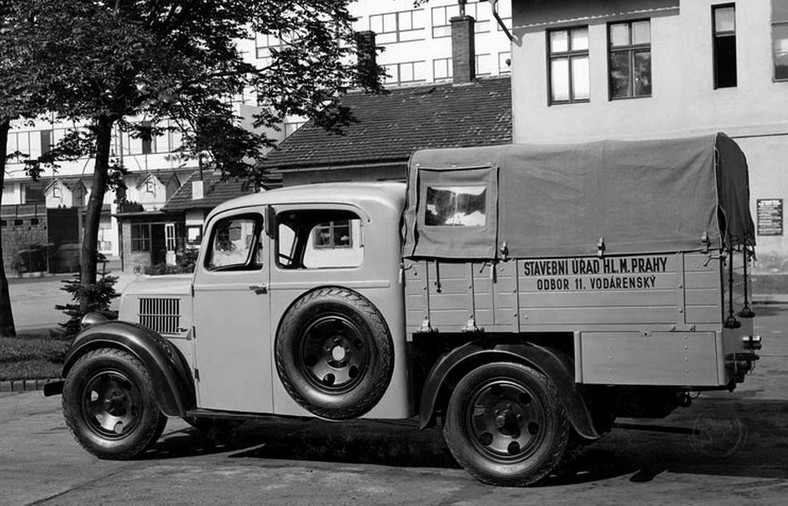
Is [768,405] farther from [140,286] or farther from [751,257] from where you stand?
[140,286]

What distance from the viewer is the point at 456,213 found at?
767 centimetres

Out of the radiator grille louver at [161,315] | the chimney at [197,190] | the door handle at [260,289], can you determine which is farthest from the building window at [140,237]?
the door handle at [260,289]

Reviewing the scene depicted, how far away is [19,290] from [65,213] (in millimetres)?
26018

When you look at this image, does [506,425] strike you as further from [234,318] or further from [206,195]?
[206,195]

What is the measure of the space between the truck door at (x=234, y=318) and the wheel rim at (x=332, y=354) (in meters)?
0.38

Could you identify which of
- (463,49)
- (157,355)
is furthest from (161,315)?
(463,49)

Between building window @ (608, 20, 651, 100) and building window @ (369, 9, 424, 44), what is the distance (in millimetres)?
37836

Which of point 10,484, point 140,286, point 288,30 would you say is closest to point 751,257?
point 140,286

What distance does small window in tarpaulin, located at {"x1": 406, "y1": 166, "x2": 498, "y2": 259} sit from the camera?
7.45 meters

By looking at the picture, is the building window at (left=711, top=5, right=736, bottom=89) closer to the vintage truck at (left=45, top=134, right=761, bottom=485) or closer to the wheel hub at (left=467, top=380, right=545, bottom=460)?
the vintage truck at (left=45, top=134, right=761, bottom=485)

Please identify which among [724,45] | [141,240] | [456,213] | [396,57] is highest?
[396,57]

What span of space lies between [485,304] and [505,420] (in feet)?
2.66

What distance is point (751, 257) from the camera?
8148 mm

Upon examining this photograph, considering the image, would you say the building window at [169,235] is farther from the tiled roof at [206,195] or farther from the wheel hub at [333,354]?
the wheel hub at [333,354]
